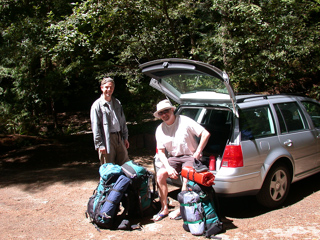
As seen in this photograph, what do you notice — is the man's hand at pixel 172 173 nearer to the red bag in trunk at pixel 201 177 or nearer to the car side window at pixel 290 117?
the red bag in trunk at pixel 201 177

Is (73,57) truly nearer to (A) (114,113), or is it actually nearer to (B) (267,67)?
(A) (114,113)

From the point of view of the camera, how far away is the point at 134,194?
4.52 meters

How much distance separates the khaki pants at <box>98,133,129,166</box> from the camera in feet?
16.8

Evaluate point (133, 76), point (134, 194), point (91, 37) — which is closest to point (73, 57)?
point (91, 37)

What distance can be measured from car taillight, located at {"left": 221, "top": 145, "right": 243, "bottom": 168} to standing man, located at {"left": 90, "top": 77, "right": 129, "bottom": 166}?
5.82 ft

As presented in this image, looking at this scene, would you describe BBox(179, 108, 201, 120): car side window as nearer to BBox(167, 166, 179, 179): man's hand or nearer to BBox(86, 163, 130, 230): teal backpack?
BBox(167, 166, 179, 179): man's hand

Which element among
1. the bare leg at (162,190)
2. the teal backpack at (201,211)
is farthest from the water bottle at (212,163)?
the bare leg at (162,190)

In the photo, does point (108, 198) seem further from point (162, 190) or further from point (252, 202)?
point (252, 202)

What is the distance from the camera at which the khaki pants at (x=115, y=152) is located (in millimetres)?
5109

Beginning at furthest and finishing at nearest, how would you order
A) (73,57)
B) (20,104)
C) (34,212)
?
(20,104) → (73,57) → (34,212)

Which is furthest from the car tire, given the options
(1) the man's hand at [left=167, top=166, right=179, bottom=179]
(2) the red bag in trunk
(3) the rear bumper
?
(1) the man's hand at [left=167, top=166, right=179, bottom=179]

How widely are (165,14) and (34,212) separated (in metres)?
6.15

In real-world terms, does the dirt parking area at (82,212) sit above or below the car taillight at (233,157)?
below

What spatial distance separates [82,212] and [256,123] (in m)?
2.87
